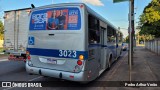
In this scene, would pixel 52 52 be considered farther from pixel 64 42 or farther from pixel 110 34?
pixel 110 34

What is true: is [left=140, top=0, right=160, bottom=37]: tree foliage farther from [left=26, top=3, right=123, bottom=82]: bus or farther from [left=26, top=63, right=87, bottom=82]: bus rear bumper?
[left=26, top=63, right=87, bottom=82]: bus rear bumper

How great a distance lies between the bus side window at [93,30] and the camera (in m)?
7.41

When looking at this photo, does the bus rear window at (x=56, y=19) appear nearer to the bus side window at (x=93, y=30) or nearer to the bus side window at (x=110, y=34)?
the bus side window at (x=93, y=30)

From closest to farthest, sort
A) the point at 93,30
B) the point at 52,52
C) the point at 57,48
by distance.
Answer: the point at 57,48 < the point at 52,52 < the point at 93,30

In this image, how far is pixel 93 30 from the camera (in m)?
7.80

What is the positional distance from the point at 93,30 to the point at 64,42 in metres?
1.30

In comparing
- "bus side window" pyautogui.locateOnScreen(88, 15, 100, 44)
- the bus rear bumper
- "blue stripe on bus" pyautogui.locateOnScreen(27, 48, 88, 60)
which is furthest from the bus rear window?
the bus rear bumper

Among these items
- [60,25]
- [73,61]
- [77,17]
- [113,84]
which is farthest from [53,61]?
[113,84]

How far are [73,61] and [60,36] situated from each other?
3.21ft

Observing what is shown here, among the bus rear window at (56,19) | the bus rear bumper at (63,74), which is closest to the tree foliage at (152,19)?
the bus rear window at (56,19)

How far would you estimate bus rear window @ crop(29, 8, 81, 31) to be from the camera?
705cm

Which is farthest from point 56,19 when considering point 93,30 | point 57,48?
point 93,30

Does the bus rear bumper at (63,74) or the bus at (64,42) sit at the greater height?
the bus at (64,42)

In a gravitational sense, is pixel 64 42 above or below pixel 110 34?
below
